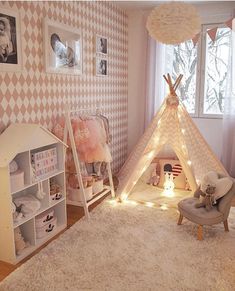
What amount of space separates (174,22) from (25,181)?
1995 millimetres

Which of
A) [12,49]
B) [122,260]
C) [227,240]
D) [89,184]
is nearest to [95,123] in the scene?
[89,184]

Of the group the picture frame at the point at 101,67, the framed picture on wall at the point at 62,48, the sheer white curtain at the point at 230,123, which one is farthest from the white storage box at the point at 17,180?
the sheer white curtain at the point at 230,123

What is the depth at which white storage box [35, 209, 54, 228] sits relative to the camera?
2969 mm

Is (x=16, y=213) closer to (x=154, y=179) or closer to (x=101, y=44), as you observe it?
(x=154, y=179)

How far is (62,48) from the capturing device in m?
3.55

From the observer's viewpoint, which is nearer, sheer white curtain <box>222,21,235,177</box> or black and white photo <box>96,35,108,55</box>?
black and white photo <box>96,35,108,55</box>

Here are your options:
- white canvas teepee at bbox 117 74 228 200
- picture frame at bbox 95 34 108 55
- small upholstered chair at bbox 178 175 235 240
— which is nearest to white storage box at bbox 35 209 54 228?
white canvas teepee at bbox 117 74 228 200

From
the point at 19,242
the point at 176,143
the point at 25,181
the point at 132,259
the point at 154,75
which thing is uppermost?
the point at 154,75

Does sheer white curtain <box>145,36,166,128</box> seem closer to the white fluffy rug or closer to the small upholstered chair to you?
the white fluffy rug

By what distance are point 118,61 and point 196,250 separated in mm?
3292

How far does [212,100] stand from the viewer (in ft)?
16.3

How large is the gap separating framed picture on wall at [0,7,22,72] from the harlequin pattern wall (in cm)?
6

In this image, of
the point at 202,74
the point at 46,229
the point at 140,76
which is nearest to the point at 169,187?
the point at 46,229

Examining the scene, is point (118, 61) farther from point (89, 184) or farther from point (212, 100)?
point (89, 184)
